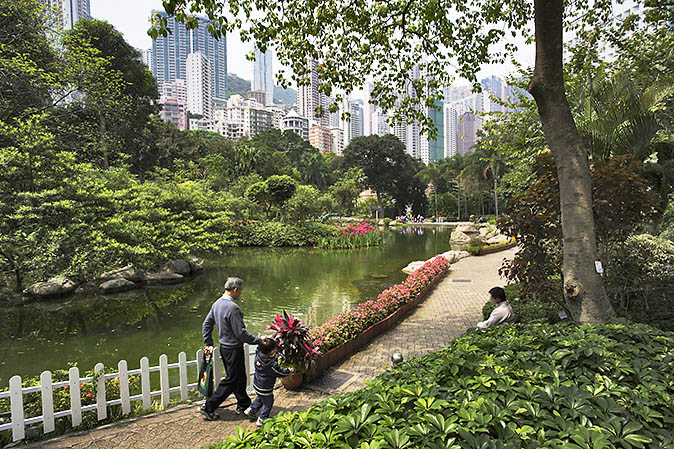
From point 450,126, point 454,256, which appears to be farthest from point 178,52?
point 454,256

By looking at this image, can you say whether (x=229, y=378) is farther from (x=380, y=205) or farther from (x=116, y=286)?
(x=380, y=205)

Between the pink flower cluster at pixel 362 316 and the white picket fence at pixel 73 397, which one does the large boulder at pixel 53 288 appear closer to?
the pink flower cluster at pixel 362 316

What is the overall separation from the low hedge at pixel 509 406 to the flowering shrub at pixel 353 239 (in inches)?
812

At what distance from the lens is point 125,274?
12.8 metres

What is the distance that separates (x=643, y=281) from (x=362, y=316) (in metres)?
4.44

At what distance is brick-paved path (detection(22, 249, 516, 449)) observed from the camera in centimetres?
354

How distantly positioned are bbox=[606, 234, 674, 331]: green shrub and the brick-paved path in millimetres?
2668

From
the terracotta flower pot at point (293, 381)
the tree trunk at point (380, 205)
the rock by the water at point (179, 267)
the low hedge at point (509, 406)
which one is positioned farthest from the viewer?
the tree trunk at point (380, 205)

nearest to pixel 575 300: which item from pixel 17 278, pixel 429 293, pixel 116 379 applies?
pixel 116 379

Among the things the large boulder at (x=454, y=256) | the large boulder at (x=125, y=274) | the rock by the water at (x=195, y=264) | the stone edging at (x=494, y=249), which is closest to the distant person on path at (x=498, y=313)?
the large boulder at (x=125, y=274)

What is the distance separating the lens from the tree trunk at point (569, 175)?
4.26 m

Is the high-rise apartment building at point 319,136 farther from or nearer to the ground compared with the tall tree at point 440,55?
farther from the ground

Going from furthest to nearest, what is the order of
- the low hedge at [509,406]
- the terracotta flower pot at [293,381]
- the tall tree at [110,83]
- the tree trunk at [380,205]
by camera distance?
the tree trunk at [380,205], the tall tree at [110,83], the terracotta flower pot at [293,381], the low hedge at [509,406]

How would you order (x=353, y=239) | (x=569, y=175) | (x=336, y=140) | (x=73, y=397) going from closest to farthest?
(x=73, y=397) → (x=569, y=175) → (x=353, y=239) → (x=336, y=140)
